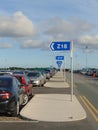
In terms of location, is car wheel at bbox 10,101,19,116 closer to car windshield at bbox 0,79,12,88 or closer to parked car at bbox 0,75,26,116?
parked car at bbox 0,75,26,116

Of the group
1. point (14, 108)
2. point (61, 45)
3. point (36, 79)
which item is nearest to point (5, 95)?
point (14, 108)

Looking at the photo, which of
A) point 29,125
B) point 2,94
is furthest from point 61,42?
point 29,125

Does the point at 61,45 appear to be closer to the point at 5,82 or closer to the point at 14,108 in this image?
the point at 5,82

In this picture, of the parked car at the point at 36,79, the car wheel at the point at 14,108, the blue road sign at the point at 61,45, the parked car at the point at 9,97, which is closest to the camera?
the parked car at the point at 9,97

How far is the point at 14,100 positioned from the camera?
1445 cm

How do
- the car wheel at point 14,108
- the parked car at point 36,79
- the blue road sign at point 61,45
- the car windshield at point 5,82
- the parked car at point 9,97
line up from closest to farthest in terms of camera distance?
the parked car at point 9,97 < the car wheel at point 14,108 < the car windshield at point 5,82 < the blue road sign at point 61,45 < the parked car at point 36,79

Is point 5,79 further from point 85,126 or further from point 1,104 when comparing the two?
point 85,126

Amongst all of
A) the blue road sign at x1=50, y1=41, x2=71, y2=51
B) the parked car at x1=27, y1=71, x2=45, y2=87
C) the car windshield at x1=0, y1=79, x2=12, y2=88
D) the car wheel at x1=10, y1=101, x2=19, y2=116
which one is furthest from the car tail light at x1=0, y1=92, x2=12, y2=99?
the parked car at x1=27, y1=71, x2=45, y2=87

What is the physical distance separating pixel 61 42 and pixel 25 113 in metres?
6.16

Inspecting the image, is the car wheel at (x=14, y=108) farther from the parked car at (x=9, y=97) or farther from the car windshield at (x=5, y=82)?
the car windshield at (x=5, y=82)

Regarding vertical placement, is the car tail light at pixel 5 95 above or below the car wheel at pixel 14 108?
above

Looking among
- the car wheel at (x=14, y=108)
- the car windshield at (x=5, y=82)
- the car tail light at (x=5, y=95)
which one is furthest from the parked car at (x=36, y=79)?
the car tail light at (x=5, y=95)

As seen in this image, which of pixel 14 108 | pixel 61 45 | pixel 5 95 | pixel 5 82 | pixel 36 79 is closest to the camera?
pixel 5 95

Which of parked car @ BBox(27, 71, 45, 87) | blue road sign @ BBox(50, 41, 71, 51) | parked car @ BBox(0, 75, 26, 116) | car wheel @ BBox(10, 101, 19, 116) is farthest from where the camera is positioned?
parked car @ BBox(27, 71, 45, 87)
